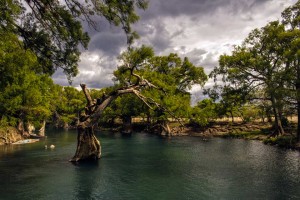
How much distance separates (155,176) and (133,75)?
1468 centimetres

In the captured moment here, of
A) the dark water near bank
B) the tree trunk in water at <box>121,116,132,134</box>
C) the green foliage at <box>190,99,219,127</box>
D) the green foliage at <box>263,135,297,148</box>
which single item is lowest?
the dark water near bank

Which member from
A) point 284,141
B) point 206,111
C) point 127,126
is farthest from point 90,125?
point 127,126

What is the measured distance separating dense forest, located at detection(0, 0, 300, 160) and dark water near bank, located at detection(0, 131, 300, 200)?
6.83 meters

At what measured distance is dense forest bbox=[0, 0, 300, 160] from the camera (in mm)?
16594

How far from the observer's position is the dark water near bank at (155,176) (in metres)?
25.3

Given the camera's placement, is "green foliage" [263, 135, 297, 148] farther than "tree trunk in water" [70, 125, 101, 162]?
Yes

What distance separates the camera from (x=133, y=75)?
38875 mm

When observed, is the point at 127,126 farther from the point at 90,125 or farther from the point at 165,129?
the point at 90,125

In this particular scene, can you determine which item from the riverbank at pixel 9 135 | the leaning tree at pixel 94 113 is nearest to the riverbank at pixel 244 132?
the leaning tree at pixel 94 113

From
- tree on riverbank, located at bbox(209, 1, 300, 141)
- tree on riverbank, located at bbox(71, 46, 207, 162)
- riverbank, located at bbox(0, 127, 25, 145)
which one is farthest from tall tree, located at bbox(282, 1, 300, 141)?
riverbank, located at bbox(0, 127, 25, 145)

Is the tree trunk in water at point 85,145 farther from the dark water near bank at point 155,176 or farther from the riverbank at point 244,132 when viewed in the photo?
the riverbank at point 244,132

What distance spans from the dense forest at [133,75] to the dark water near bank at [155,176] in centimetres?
683

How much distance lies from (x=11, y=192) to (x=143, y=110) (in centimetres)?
7033

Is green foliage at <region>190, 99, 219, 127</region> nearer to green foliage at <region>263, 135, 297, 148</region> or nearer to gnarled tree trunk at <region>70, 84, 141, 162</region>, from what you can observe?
green foliage at <region>263, 135, 297, 148</region>
